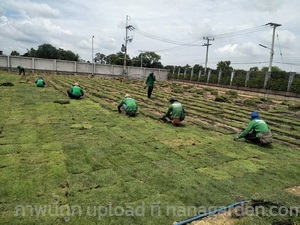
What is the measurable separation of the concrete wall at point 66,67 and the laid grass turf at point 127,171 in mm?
36620

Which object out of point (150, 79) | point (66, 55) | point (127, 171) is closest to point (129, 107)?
point (150, 79)

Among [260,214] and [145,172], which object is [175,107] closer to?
[145,172]

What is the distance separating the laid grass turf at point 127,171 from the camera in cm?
366

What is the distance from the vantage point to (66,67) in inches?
1791

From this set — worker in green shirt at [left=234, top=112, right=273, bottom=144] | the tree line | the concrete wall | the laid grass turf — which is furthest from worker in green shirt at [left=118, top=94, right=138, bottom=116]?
the concrete wall

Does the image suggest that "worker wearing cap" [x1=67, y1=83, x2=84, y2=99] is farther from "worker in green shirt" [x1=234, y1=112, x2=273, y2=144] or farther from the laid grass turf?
"worker in green shirt" [x1=234, y1=112, x2=273, y2=144]

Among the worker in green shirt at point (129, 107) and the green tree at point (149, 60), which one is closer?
the worker in green shirt at point (129, 107)

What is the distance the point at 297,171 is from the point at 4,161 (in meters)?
6.59

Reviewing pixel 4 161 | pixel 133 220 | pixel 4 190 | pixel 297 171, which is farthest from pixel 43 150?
pixel 297 171

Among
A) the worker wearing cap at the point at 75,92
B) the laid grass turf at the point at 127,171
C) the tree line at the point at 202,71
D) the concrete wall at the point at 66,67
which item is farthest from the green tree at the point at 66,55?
the laid grass turf at the point at 127,171

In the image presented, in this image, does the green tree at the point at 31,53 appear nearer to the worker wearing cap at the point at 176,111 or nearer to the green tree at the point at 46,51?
the green tree at the point at 46,51

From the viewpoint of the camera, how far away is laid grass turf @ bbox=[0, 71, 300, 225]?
12.0ft

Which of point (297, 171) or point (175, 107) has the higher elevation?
point (175, 107)

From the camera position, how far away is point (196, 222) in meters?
3.60
